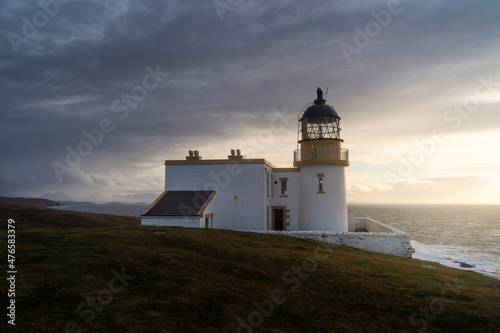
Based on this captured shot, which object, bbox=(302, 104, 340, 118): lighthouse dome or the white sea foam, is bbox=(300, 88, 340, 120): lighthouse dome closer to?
bbox=(302, 104, 340, 118): lighthouse dome

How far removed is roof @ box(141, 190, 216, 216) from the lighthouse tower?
26.5 ft

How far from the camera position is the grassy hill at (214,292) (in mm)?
7902

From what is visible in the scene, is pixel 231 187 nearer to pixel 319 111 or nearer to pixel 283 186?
pixel 283 186

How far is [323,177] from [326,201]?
2.01m

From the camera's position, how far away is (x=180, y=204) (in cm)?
2400

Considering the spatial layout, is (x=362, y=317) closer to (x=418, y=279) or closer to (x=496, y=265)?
(x=418, y=279)

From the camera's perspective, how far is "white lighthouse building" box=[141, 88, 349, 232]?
25.9 m

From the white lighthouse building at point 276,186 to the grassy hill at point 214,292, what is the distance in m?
11.1

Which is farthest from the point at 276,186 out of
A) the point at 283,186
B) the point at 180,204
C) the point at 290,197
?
the point at 180,204

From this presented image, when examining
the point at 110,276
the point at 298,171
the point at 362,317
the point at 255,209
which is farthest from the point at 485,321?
the point at 298,171

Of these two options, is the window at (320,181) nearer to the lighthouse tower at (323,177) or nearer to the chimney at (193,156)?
the lighthouse tower at (323,177)

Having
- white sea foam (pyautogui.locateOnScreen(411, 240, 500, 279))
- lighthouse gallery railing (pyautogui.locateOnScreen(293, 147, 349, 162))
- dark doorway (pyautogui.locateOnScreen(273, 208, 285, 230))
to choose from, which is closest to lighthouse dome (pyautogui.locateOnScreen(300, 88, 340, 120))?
lighthouse gallery railing (pyautogui.locateOnScreen(293, 147, 349, 162))

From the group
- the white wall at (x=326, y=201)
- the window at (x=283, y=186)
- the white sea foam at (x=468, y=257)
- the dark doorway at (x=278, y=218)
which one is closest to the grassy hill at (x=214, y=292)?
the white wall at (x=326, y=201)

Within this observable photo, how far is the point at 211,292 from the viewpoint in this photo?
31.3ft
